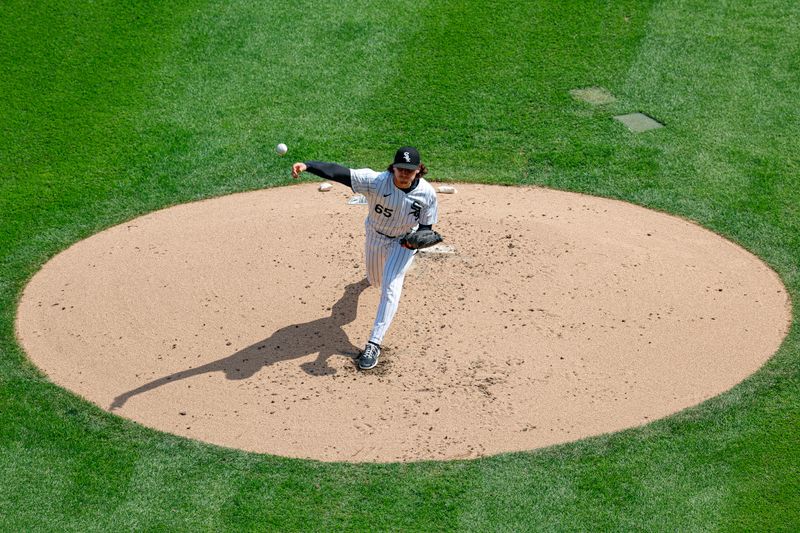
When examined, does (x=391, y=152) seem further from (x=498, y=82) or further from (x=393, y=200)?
(x=393, y=200)

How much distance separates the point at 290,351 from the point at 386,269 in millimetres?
1183

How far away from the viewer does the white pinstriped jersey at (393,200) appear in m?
8.80

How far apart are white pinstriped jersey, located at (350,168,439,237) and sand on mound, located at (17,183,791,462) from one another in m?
1.12

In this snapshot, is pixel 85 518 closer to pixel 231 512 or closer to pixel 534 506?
pixel 231 512

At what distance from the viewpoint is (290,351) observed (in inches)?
361

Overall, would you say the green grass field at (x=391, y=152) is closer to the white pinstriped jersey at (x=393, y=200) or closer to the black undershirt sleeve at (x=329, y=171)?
the white pinstriped jersey at (x=393, y=200)

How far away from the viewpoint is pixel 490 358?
354 inches

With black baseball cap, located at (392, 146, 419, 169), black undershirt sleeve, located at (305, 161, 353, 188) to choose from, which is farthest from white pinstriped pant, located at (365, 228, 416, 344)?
black baseball cap, located at (392, 146, 419, 169)

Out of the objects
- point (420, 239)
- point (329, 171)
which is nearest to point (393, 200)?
point (420, 239)

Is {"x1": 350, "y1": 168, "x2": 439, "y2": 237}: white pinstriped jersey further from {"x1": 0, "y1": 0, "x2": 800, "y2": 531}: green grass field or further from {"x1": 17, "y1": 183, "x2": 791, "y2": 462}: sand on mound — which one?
{"x1": 0, "y1": 0, "x2": 800, "y2": 531}: green grass field

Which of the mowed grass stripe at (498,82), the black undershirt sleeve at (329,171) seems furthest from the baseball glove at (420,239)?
the mowed grass stripe at (498,82)

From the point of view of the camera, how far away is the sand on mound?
8.38m

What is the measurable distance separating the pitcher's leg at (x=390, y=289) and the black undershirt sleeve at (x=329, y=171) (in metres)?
0.81

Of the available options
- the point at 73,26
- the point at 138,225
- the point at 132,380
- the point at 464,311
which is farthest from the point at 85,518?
the point at 73,26
